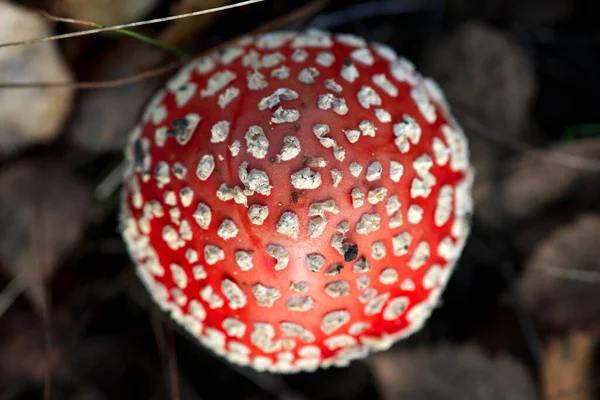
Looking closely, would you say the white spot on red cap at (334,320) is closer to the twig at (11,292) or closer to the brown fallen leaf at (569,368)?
the brown fallen leaf at (569,368)

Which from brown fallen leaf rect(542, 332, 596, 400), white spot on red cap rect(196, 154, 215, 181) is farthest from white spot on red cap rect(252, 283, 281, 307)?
brown fallen leaf rect(542, 332, 596, 400)

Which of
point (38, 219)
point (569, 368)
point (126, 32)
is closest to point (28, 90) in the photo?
point (38, 219)

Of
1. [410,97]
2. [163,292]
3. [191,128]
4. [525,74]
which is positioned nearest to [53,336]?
[163,292]

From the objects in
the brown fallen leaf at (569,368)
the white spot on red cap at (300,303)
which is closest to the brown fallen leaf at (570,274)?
the brown fallen leaf at (569,368)

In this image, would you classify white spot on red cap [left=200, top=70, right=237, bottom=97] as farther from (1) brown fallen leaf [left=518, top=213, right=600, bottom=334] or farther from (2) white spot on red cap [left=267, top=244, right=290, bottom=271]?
(1) brown fallen leaf [left=518, top=213, right=600, bottom=334]

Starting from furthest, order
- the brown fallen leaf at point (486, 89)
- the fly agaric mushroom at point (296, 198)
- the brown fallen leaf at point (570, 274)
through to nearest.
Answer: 1. the brown fallen leaf at point (486, 89)
2. the brown fallen leaf at point (570, 274)
3. the fly agaric mushroom at point (296, 198)
